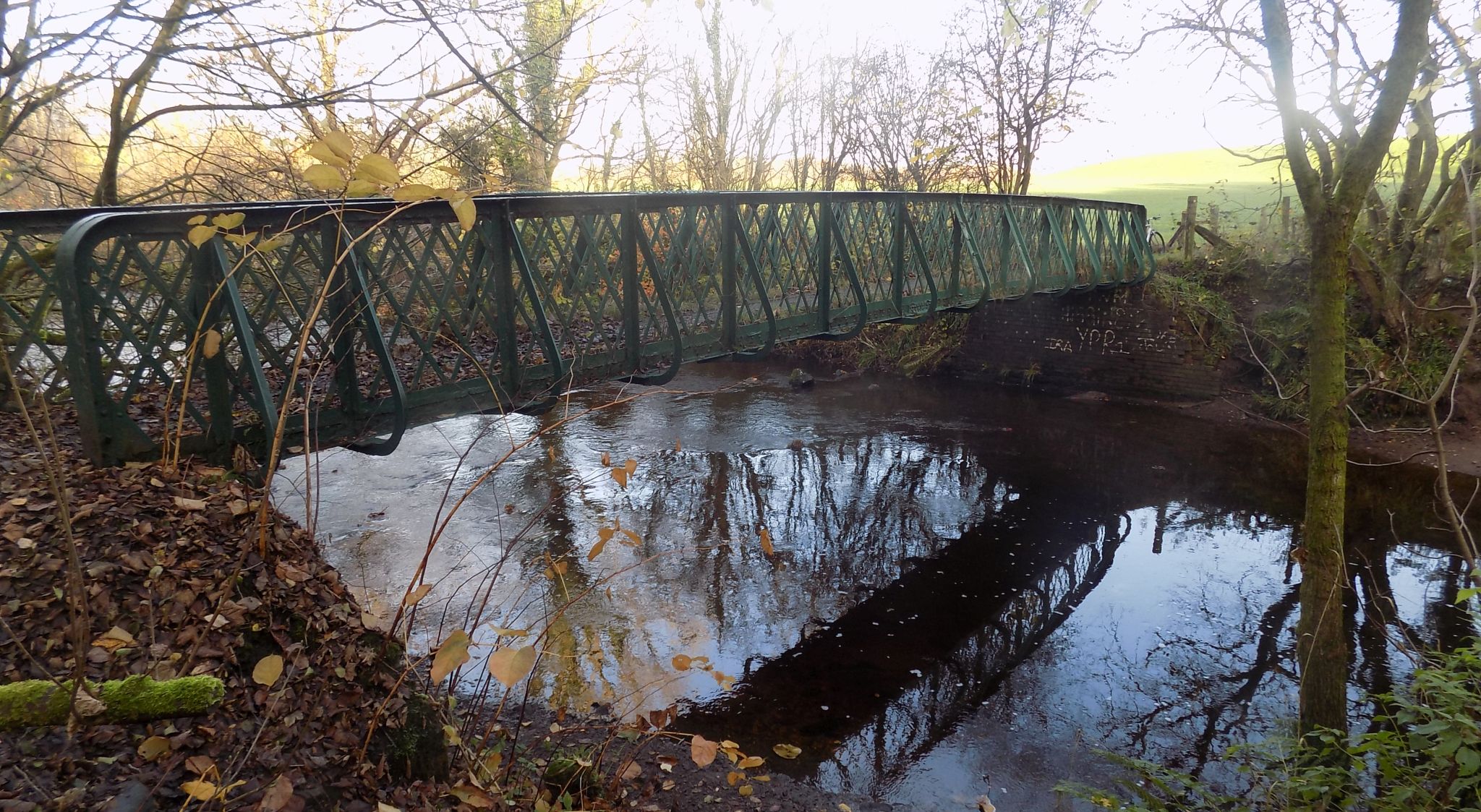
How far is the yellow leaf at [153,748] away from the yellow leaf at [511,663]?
1.21 m

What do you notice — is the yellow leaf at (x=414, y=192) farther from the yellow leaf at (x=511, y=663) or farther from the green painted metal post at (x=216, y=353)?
the green painted metal post at (x=216, y=353)

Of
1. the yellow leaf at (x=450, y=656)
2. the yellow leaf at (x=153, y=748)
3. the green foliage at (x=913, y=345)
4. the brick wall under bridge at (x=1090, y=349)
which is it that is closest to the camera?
the yellow leaf at (x=450, y=656)

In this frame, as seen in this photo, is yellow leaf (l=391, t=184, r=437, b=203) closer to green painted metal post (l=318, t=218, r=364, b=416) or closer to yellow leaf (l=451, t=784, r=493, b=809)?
green painted metal post (l=318, t=218, r=364, b=416)

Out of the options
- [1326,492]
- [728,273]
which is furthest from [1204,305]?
[728,273]

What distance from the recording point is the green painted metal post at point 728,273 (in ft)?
24.7

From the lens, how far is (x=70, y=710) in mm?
2525

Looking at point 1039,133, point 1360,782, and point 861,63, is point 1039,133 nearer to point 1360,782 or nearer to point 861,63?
point 861,63

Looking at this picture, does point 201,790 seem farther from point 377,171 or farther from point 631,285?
point 631,285

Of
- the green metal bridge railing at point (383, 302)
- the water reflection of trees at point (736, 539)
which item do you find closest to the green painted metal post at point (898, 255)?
the green metal bridge railing at point (383, 302)

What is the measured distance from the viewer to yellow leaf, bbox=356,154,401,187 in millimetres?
2379

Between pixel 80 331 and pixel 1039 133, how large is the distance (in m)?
20.9

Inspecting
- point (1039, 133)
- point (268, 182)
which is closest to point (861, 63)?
point (1039, 133)

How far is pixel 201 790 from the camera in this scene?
2602 millimetres

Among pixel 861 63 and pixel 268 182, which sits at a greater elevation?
pixel 861 63
